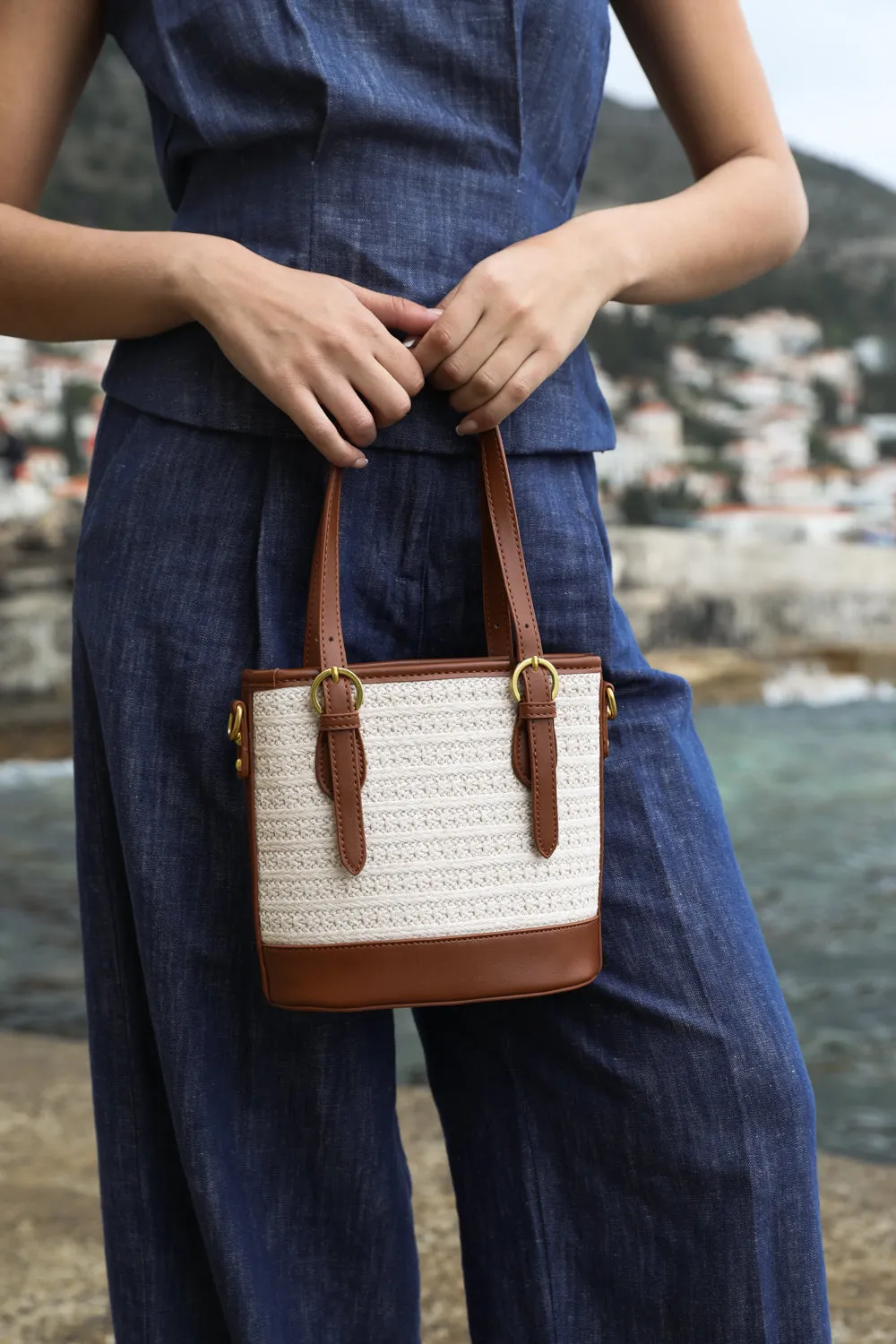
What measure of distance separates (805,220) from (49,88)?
1.46 feet

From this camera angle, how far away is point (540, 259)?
656 mm

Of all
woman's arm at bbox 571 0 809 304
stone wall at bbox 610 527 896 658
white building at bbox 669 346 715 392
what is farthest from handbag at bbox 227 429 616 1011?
white building at bbox 669 346 715 392

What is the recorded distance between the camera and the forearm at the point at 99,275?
681 mm

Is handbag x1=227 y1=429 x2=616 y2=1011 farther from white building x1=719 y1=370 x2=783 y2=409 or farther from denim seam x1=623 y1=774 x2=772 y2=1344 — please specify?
white building x1=719 y1=370 x2=783 y2=409

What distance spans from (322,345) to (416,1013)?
39 centimetres

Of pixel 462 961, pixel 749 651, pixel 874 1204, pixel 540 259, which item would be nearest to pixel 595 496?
pixel 540 259

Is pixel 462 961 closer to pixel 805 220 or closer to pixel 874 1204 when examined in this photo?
pixel 805 220

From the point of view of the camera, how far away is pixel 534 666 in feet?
2.09

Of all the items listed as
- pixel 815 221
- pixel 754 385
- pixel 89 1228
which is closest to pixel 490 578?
pixel 89 1228

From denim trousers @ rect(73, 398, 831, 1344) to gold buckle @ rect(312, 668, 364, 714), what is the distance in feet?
0.20

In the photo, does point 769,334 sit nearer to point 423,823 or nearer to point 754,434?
point 754,434

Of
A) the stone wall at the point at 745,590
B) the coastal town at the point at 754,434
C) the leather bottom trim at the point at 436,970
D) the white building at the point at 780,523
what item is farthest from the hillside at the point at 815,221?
the leather bottom trim at the point at 436,970

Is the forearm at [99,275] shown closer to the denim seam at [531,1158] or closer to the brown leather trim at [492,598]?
the brown leather trim at [492,598]

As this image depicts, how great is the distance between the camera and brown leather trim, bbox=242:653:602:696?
24.8 inches
